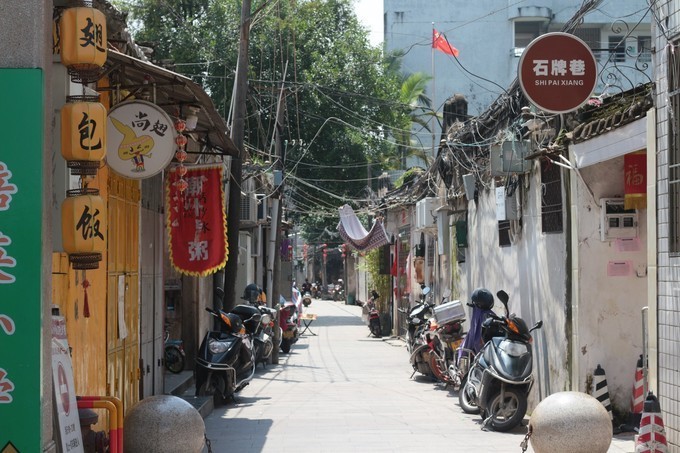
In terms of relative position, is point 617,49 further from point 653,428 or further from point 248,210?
point 248,210

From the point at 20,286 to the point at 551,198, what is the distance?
871cm

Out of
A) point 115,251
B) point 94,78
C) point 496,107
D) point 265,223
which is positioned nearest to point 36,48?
point 94,78

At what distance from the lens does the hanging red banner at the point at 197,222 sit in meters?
12.5

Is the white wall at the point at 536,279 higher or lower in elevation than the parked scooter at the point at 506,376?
higher

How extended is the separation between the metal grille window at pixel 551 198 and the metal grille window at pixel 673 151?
355 centimetres

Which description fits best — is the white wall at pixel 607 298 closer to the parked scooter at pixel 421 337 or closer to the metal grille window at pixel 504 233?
the metal grille window at pixel 504 233

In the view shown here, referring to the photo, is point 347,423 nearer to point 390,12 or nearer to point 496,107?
point 496,107

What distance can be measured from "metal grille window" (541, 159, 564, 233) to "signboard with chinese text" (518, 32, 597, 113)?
6.35ft

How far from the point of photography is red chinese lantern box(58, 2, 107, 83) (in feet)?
20.8

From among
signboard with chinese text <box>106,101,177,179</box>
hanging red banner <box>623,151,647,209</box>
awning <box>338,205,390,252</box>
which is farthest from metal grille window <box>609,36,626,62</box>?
awning <box>338,205,390,252</box>

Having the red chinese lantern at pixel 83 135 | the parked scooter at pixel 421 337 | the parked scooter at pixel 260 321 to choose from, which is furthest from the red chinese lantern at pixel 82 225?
the parked scooter at pixel 421 337

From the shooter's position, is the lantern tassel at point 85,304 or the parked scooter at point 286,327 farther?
the parked scooter at point 286,327

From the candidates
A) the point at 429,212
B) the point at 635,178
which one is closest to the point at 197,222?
the point at 635,178

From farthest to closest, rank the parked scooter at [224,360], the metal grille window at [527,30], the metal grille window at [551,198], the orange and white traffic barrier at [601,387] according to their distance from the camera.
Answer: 1. the metal grille window at [527,30]
2. the parked scooter at [224,360]
3. the metal grille window at [551,198]
4. the orange and white traffic barrier at [601,387]
